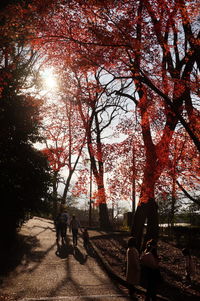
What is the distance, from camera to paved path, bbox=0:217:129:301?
7.85 m

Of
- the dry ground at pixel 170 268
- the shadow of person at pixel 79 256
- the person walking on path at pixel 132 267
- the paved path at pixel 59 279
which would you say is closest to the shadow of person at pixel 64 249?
the paved path at pixel 59 279

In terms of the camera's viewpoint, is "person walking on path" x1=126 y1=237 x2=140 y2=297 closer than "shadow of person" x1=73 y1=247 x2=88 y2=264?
Yes

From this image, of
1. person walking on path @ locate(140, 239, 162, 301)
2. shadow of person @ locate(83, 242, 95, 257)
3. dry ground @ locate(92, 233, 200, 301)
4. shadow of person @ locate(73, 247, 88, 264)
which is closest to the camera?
person walking on path @ locate(140, 239, 162, 301)

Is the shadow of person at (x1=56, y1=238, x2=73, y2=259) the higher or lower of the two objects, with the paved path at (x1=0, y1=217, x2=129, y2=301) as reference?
higher

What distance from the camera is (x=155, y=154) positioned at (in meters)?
14.4

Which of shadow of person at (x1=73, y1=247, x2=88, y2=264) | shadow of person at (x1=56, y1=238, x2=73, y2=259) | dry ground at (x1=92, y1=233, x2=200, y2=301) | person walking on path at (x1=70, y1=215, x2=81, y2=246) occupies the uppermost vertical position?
person walking on path at (x1=70, y1=215, x2=81, y2=246)

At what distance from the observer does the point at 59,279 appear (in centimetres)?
948

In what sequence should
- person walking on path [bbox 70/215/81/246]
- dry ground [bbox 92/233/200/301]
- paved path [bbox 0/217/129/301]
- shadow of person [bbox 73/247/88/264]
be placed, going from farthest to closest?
person walking on path [bbox 70/215/81/246], shadow of person [bbox 73/247/88/264], dry ground [bbox 92/233/200/301], paved path [bbox 0/217/129/301]

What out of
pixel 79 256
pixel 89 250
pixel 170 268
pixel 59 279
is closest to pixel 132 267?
pixel 59 279

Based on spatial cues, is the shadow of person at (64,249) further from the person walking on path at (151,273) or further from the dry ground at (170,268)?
the person walking on path at (151,273)

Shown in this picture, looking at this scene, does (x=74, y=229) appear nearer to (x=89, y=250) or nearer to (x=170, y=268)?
(x=89, y=250)

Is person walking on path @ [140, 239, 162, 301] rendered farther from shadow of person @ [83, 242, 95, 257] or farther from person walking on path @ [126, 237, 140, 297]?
shadow of person @ [83, 242, 95, 257]

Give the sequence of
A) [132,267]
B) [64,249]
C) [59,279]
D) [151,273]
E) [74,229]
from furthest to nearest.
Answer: [74,229], [64,249], [59,279], [132,267], [151,273]

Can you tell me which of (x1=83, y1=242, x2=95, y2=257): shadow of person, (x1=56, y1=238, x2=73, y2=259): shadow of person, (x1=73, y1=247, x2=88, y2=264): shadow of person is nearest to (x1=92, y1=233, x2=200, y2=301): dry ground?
(x1=83, y1=242, x2=95, y2=257): shadow of person
